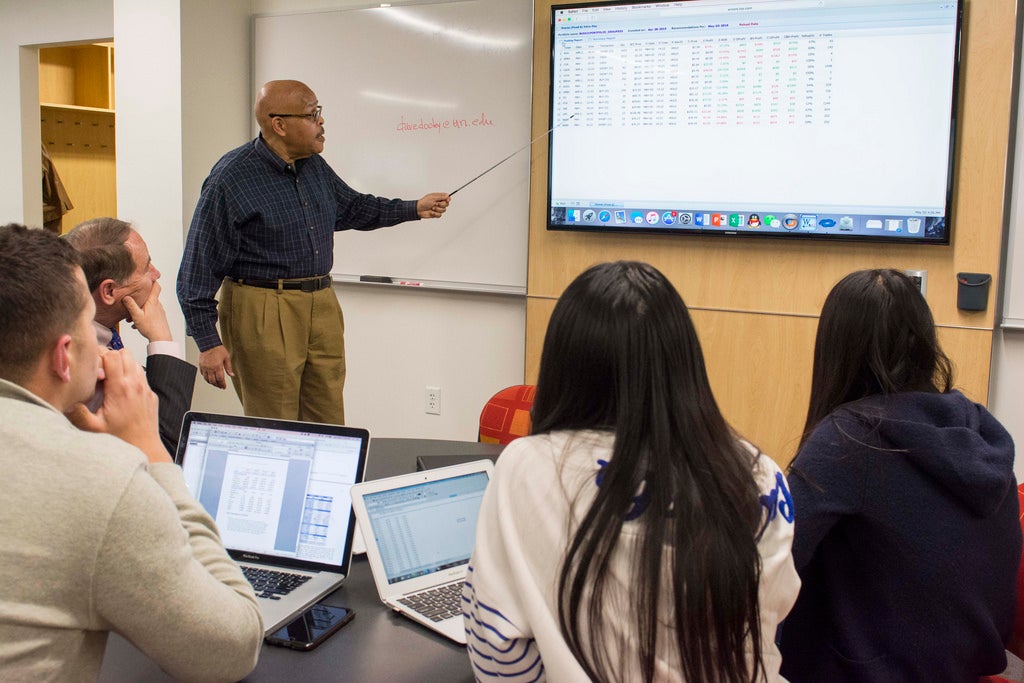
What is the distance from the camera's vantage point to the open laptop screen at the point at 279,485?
1526mm

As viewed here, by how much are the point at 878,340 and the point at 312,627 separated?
1.05 meters

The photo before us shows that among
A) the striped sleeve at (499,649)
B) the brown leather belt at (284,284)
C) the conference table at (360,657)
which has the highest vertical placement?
the brown leather belt at (284,284)

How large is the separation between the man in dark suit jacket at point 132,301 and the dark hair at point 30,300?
722 millimetres

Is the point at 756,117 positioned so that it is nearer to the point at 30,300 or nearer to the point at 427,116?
the point at 427,116

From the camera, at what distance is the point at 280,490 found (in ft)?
5.07

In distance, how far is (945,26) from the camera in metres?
2.85

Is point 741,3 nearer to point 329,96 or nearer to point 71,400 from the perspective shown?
point 329,96

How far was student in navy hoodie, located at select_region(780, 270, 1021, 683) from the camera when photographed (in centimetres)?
144

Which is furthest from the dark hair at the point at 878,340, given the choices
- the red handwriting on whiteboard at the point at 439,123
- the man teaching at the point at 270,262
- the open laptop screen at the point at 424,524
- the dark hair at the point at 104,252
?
the red handwriting on whiteboard at the point at 439,123

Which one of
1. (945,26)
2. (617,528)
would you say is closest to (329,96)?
(945,26)

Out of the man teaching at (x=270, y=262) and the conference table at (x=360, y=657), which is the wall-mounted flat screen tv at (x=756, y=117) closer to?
the man teaching at (x=270, y=262)

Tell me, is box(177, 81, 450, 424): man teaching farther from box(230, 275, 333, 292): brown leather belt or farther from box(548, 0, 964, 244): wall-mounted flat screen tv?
box(548, 0, 964, 244): wall-mounted flat screen tv

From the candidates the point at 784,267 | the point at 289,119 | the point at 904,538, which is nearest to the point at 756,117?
the point at 784,267

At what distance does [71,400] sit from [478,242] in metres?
2.76
